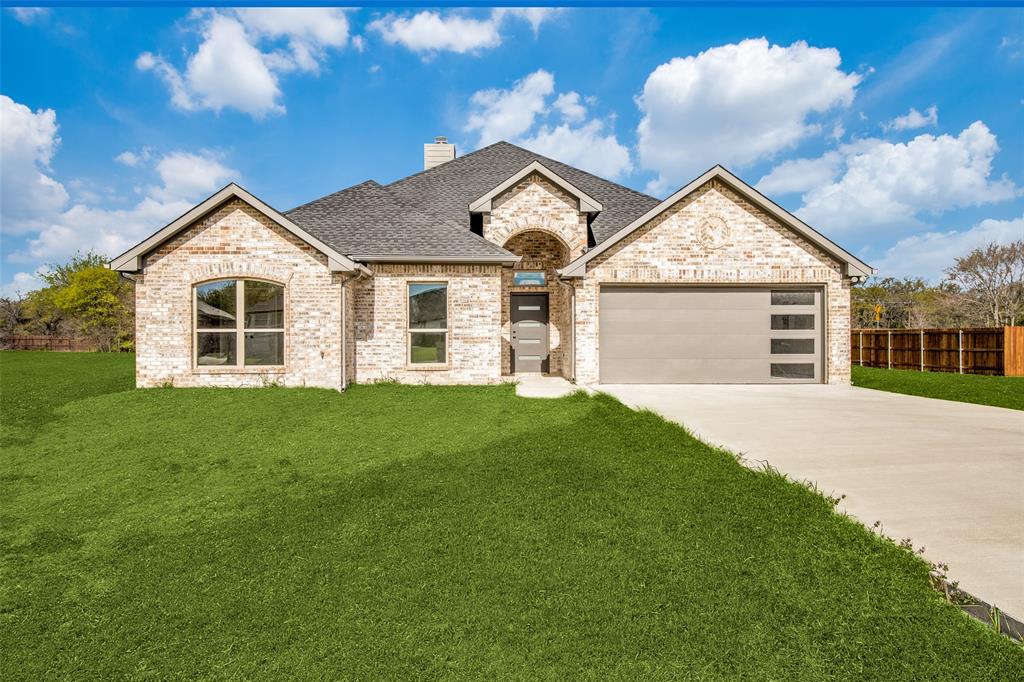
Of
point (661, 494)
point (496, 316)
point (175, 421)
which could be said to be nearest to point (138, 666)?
point (661, 494)

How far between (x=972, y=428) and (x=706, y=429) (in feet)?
13.6

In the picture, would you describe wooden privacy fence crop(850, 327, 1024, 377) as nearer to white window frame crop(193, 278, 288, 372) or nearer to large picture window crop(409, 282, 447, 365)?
large picture window crop(409, 282, 447, 365)

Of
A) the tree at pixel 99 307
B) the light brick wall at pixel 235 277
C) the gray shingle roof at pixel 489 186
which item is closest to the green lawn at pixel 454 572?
the light brick wall at pixel 235 277

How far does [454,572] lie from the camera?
326cm

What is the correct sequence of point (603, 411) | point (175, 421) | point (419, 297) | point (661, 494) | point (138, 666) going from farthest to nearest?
1. point (419, 297)
2. point (603, 411)
3. point (175, 421)
4. point (661, 494)
5. point (138, 666)

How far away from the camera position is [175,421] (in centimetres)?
785

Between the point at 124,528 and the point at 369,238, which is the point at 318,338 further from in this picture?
the point at 124,528

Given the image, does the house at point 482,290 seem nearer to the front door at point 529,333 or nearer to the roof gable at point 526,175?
the roof gable at point 526,175

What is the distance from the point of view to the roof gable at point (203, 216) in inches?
414

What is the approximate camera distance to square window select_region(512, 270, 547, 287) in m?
14.7

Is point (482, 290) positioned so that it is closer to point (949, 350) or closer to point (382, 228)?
point (382, 228)

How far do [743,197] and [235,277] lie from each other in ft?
41.1

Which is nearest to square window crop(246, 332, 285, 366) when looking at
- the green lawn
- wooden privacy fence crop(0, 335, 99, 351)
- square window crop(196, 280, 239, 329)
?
square window crop(196, 280, 239, 329)

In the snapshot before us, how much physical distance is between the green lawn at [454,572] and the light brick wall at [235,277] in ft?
15.7
